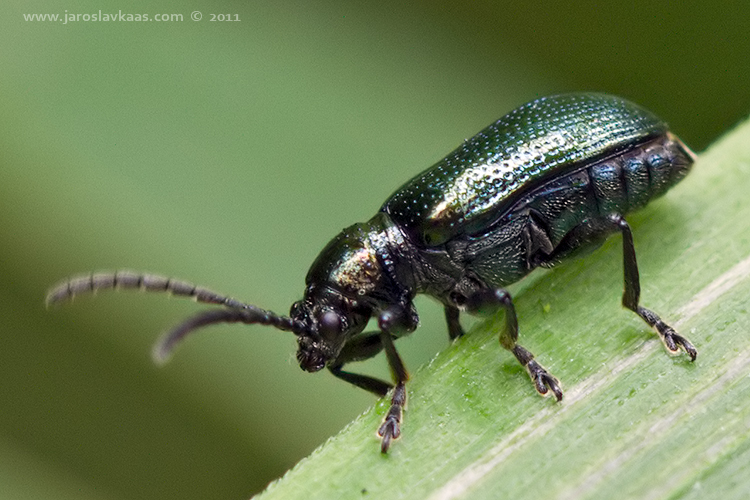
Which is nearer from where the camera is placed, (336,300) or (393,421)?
(393,421)

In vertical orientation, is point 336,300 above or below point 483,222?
above

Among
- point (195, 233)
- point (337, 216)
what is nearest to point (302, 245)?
point (337, 216)

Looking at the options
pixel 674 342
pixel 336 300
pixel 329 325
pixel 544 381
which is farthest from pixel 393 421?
pixel 674 342

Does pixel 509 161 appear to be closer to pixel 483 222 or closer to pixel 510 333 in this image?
pixel 483 222

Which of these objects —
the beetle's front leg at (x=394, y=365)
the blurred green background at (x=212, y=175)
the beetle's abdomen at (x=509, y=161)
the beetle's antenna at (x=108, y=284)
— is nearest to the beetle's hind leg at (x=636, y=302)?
the beetle's abdomen at (x=509, y=161)

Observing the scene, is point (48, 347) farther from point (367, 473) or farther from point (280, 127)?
point (367, 473)

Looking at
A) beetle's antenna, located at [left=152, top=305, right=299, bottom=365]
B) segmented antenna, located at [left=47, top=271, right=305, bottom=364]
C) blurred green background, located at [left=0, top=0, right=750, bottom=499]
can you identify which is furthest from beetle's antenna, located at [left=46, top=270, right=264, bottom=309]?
blurred green background, located at [left=0, top=0, right=750, bottom=499]

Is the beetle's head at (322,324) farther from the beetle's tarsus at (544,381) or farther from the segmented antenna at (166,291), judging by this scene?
the beetle's tarsus at (544,381)
